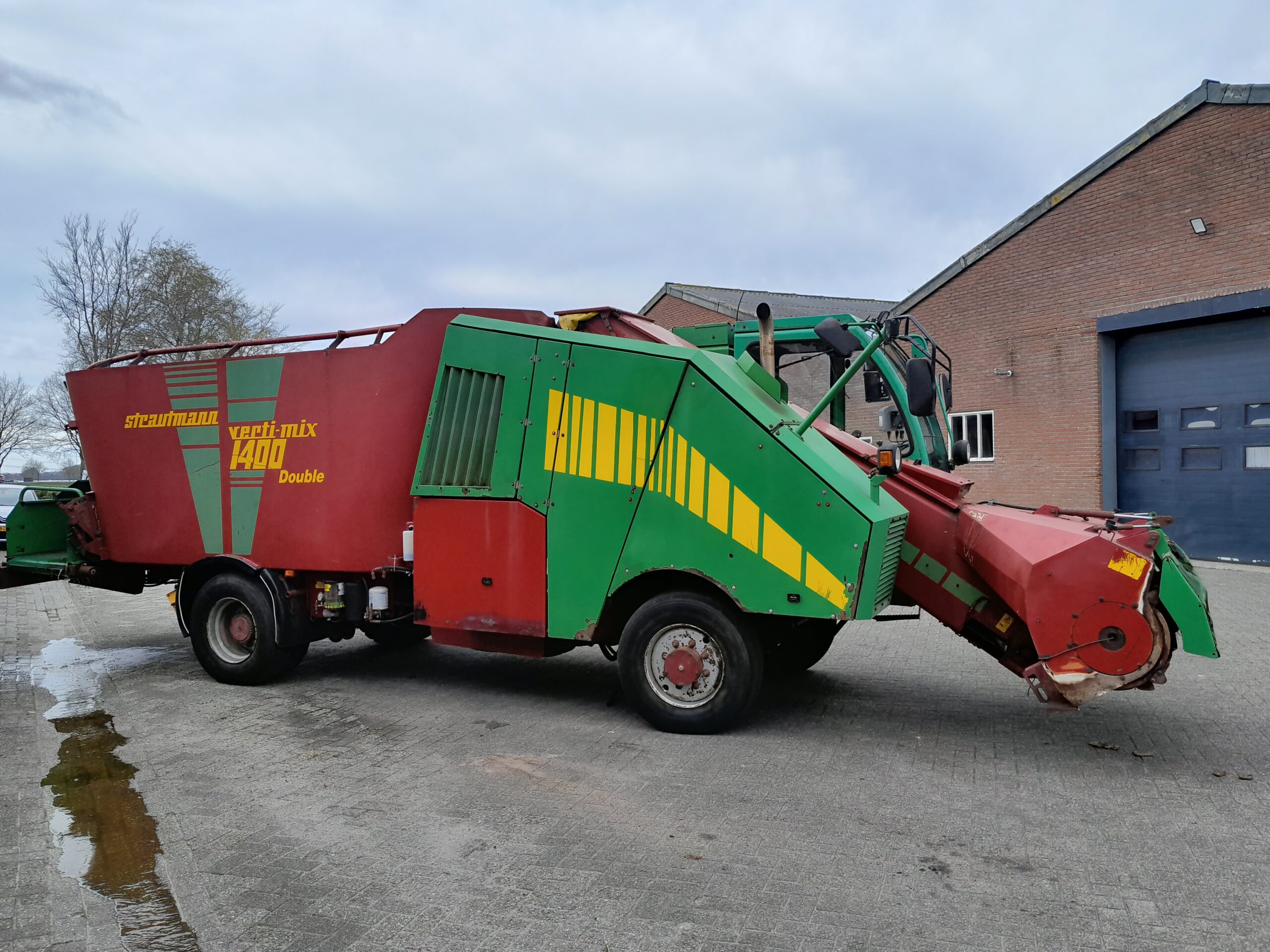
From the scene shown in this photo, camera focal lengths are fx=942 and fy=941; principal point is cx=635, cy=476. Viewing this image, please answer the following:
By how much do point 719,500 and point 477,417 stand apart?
178 cm

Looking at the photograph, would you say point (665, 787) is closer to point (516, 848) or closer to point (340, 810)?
point (516, 848)

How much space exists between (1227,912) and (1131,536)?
2.19 m

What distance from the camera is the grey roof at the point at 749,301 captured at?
2575 centimetres

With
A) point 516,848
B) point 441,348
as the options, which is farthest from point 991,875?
point 441,348

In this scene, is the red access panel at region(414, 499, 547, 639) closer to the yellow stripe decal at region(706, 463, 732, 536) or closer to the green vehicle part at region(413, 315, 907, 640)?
the green vehicle part at region(413, 315, 907, 640)

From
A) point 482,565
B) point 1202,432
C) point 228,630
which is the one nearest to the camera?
point 482,565

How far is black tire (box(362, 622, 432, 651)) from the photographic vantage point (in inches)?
316

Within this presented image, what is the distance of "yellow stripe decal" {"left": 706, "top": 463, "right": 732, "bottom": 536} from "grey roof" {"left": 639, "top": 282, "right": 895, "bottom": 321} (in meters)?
18.8

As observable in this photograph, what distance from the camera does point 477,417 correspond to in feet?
20.5

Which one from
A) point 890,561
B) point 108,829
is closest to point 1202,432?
point 890,561

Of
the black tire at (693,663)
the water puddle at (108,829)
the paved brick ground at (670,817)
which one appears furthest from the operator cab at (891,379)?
the water puddle at (108,829)

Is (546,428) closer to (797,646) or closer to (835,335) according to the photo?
(835,335)

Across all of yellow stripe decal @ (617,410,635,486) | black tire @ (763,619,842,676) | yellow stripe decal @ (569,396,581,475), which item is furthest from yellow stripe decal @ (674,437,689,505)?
black tire @ (763,619,842,676)

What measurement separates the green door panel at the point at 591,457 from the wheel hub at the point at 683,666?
56 centimetres
